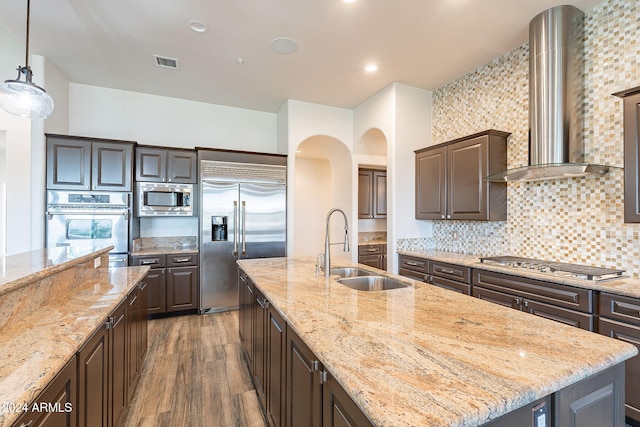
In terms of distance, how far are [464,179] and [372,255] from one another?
231cm

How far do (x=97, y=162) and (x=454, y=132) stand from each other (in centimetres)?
460

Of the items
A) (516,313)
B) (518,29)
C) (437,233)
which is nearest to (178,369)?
(516,313)

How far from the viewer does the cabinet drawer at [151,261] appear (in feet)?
12.1

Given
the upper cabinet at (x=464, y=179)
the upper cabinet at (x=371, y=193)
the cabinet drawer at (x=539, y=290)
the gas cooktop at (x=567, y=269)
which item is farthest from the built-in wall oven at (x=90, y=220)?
the gas cooktop at (x=567, y=269)

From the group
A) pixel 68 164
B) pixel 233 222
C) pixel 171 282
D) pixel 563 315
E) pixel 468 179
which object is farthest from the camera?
pixel 233 222

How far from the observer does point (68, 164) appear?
3523 mm

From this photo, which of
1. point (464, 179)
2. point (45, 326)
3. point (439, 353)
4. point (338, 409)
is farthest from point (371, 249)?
point (45, 326)

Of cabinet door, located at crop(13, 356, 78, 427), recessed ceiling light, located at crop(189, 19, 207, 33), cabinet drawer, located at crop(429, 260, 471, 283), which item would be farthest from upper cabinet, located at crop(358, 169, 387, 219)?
cabinet door, located at crop(13, 356, 78, 427)

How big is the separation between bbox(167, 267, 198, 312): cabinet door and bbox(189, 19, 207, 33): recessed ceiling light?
2.84m

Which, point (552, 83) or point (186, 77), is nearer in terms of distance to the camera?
point (552, 83)

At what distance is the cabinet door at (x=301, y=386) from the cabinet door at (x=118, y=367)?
0.98 metres

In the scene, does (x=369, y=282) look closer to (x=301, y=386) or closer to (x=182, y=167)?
(x=301, y=386)

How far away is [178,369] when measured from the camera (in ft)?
8.54

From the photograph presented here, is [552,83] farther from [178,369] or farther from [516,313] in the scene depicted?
[178,369]
